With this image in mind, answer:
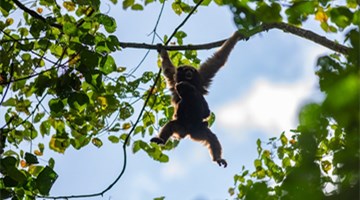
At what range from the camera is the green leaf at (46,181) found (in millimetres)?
4633

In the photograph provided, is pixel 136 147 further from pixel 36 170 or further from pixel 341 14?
pixel 341 14

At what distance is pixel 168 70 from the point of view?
771 centimetres

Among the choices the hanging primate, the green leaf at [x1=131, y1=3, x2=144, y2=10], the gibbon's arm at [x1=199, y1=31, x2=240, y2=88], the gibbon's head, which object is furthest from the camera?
the gibbon's arm at [x1=199, y1=31, x2=240, y2=88]

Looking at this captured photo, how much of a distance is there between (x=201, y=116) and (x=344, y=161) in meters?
5.98

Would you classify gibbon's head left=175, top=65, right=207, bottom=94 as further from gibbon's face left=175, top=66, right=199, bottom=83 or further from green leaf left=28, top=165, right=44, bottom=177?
green leaf left=28, top=165, right=44, bottom=177

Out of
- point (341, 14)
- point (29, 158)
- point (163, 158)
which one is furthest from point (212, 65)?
point (341, 14)

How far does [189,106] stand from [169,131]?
A: 1.59 feet

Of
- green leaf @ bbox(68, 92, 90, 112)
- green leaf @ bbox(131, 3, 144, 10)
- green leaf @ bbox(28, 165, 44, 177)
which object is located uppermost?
green leaf @ bbox(131, 3, 144, 10)

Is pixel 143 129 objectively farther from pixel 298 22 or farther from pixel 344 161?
pixel 344 161

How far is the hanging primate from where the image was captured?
24.6ft

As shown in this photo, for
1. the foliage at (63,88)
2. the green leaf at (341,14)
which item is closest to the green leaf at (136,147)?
the foliage at (63,88)

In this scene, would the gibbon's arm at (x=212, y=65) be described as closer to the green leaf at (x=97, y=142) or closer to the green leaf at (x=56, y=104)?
the green leaf at (x=97, y=142)

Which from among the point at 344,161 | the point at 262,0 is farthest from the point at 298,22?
the point at 344,161

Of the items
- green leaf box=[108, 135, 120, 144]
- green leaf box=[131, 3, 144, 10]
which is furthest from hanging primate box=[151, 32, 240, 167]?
green leaf box=[131, 3, 144, 10]
